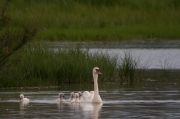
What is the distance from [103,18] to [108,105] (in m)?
38.4

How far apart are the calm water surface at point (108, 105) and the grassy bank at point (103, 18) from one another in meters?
25.5

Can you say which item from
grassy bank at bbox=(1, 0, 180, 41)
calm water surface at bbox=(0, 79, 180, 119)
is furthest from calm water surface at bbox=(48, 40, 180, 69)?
calm water surface at bbox=(0, 79, 180, 119)

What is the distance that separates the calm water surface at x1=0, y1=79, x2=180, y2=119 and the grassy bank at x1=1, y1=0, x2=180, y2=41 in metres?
25.5

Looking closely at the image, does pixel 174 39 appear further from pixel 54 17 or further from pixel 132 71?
pixel 132 71

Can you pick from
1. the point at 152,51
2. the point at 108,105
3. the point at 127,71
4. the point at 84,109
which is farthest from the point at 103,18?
the point at 84,109

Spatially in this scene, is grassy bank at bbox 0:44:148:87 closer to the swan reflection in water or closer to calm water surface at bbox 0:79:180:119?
calm water surface at bbox 0:79:180:119

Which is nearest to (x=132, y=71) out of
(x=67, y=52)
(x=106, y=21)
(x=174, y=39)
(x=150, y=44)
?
(x=67, y=52)

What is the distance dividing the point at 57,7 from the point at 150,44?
15.3 meters

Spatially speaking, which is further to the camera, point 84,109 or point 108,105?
point 108,105

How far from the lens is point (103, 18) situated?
55719 millimetres

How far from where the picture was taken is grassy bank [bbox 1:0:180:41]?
50156 mm

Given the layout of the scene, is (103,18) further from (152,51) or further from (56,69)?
(56,69)

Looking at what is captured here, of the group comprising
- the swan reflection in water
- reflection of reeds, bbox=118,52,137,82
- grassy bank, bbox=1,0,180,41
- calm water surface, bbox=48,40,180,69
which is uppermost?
grassy bank, bbox=1,0,180,41

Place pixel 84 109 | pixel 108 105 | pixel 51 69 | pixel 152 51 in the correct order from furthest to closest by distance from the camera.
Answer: pixel 152 51 < pixel 51 69 < pixel 108 105 < pixel 84 109
